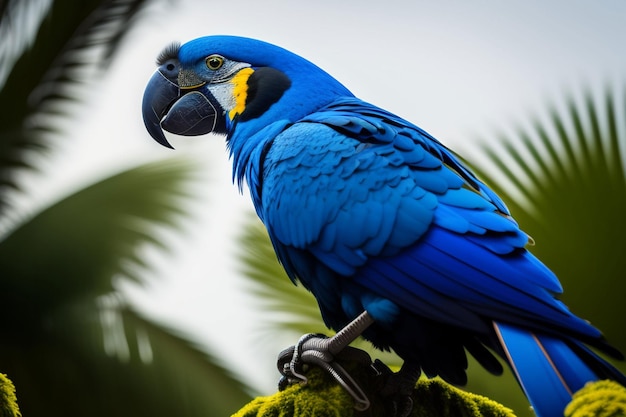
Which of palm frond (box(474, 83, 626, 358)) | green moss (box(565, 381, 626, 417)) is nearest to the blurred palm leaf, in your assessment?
palm frond (box(474, 83, 626, 358))

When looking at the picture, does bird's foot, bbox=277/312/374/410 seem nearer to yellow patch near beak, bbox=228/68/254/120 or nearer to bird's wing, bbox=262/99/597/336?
bird's wing, bbox=262/99/597/336

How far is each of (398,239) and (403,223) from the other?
0.04 m

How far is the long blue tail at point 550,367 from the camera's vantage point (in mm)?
1276

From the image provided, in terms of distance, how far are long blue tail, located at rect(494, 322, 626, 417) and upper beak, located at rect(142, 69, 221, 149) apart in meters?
0.93

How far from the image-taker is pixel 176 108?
6.17 ft

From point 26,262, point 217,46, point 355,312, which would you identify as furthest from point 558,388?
point 26,262

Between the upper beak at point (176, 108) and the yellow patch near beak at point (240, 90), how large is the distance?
0.17 ft

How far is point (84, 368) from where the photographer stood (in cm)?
414

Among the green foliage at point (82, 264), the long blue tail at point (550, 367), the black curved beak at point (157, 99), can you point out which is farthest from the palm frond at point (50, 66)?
the long blue tail at point (550, 367)

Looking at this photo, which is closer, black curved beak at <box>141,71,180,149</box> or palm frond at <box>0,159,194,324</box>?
black curved beak at <box>141,71,180,149</box>

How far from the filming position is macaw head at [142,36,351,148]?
1837mm

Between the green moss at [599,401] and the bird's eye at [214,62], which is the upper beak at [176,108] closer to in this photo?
the bird's eye at [214,62]

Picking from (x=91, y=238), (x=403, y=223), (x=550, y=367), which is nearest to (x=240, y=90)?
(x=403, y=223)

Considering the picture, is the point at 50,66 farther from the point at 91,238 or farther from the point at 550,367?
the point at 550,367
